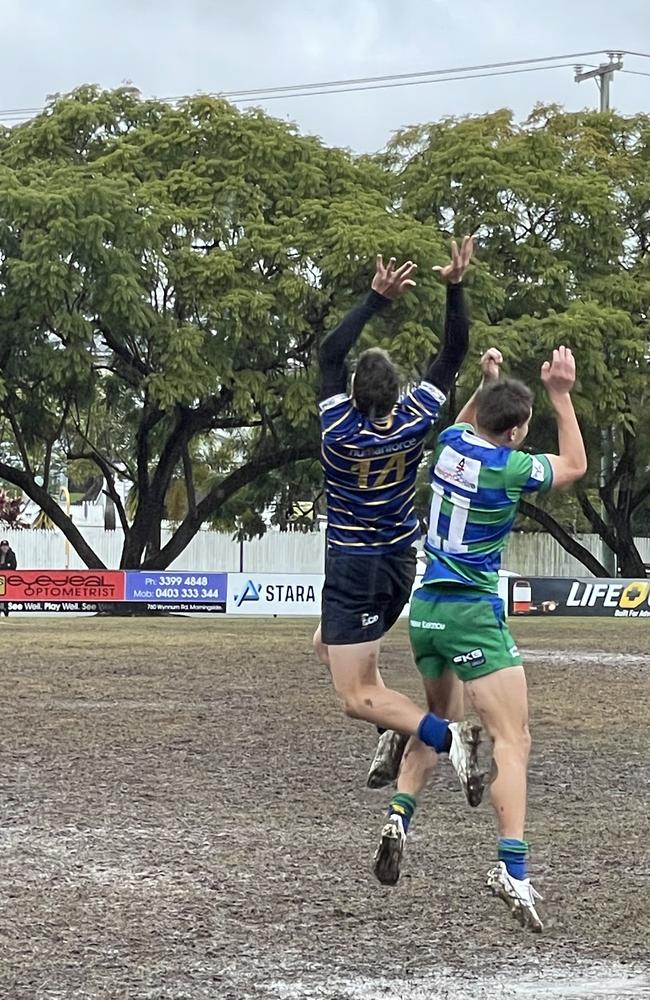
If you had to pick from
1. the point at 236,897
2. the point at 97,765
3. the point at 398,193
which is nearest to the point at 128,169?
the point at 398,193

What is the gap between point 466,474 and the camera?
622 cm

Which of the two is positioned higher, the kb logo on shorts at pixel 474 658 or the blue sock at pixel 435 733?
the kb logo on shorts at pixel 474 658

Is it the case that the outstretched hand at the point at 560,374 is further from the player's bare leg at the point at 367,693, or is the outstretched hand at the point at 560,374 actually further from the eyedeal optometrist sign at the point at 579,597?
the eyedeal optometrist sign at the point at 579,597

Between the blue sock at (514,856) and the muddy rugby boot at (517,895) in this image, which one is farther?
the blue sock at (514,856)

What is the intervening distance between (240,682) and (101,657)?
13.0 ft

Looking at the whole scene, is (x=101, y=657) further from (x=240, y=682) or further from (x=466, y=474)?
(x=466, y=474)

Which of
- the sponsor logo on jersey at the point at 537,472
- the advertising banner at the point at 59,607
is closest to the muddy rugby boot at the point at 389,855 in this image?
the sponsor logo on jersey at the point at 537,472

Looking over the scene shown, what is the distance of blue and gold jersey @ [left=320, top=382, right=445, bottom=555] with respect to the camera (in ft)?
21.4

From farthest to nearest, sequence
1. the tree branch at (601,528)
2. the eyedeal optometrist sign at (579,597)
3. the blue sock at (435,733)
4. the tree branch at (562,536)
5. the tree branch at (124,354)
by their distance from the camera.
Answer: the tree branch at (601,528) → the tree branch at (562,536) → the tree branch at (124,354) → the eyedeal optometrist sign at (579,597) → the blue sock at (435,733)

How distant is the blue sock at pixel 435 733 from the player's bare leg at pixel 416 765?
14cm

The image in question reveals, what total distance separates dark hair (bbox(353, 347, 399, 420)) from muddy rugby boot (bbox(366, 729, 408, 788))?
1.40 m

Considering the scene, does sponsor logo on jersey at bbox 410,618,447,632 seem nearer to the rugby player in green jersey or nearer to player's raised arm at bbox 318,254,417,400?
the rugby player in green jersey

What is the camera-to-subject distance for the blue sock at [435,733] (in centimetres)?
638

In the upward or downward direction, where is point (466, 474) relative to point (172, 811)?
upward
